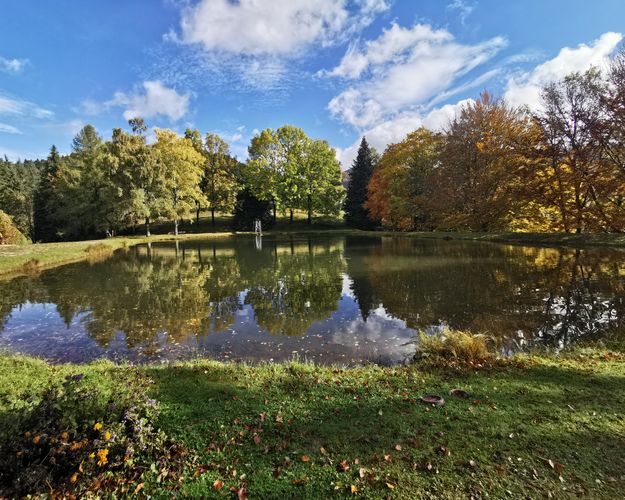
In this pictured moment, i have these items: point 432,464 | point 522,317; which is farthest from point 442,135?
point 432,464

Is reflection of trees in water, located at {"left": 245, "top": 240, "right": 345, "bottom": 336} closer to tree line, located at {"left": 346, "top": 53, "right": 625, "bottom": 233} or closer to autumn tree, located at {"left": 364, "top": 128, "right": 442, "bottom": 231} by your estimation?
tree line, located at {"left": 346, "top": 53, "right": 625, "bottom": 233}

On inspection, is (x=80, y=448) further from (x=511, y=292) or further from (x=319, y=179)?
(x=319, y=179)

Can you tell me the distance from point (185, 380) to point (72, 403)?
83.5 inches

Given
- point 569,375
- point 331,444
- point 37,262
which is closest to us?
point 331,444

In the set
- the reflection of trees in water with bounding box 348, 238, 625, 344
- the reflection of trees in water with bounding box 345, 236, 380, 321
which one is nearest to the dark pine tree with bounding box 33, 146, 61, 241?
the reflection of trees in water with bounding box 345, 236, 380, 321

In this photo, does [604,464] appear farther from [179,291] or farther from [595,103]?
[595,103]

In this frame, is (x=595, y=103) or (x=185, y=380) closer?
(x=185, y=380)

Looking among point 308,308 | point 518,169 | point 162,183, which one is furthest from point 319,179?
point 308,308

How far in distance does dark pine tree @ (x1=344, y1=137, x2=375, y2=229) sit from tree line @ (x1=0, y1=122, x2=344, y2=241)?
8.02ft

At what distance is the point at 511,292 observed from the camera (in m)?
12.4

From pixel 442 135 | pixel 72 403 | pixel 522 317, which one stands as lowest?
pixel 522 317

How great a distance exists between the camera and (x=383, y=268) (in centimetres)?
1858

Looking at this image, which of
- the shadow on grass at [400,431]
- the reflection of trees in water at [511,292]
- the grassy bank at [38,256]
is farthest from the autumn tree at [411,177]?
the shadow on grass at [400,431]

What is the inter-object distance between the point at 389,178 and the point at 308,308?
35.8 metres
